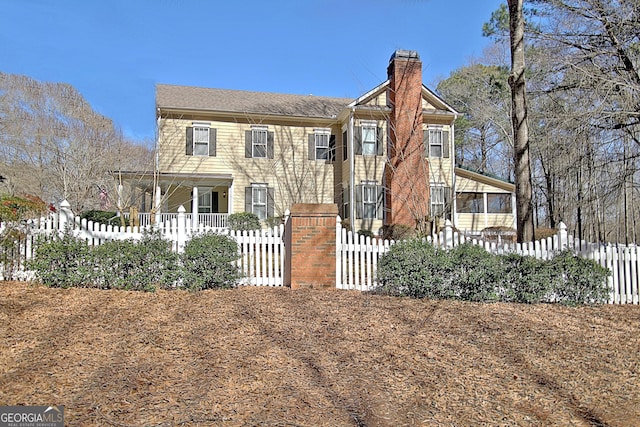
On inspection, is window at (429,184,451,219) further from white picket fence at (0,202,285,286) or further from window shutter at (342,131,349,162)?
white picket fence at (0,202,285,286)

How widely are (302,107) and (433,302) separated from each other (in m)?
15.1

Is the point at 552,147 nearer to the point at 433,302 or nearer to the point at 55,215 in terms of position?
the point at 433,302

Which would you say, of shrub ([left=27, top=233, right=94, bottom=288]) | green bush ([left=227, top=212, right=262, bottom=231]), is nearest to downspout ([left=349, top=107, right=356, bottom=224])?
green bush ([left=227, top=212, right=262, bottom=231])

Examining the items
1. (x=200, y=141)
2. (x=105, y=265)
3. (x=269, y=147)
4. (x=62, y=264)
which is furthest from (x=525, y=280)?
(x=200, y=141)

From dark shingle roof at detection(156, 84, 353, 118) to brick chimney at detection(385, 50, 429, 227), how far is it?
3.23 meters

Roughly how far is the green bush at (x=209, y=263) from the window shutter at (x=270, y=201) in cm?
1140

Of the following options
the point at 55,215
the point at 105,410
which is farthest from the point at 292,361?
the point at 55,215

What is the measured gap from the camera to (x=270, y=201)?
18.8 m

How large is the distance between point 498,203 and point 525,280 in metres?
14.5

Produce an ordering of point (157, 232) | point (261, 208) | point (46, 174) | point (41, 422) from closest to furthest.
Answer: point (41, 422), point (157, 232), point (261, 208), point (46, 174)

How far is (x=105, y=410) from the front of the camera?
120 inches

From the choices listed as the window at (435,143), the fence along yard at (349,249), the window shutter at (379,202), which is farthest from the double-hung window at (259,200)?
the fence along yard at (349,249)

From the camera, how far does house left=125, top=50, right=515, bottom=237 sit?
17.7 metres

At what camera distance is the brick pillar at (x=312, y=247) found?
7.36 m
